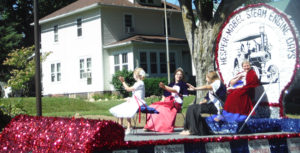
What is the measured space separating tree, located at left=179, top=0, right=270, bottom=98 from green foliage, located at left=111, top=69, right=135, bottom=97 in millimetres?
12140

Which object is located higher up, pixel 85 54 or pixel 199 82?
pixel 85 54

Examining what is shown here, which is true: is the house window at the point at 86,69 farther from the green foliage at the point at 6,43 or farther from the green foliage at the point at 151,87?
the green foliage at the point at 6,43

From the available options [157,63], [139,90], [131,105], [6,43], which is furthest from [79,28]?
[131,105]

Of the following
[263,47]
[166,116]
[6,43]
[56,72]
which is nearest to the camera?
[263,47]

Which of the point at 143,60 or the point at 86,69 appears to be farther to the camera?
the point at 86,69

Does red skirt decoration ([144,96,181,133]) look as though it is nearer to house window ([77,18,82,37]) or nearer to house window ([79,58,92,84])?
house window ([79,58,92,84])

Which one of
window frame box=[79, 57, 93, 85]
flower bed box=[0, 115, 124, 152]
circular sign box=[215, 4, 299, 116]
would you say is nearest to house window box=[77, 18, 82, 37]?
window frame box=[79, 57, 93, 85]

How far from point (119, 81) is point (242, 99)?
20.8 meters

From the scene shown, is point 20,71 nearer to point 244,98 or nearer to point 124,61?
point 124,61

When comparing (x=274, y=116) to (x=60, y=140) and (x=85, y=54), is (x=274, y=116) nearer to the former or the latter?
(x=60, y=140)

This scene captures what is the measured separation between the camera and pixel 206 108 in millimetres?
8766

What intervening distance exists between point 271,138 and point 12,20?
148 feet

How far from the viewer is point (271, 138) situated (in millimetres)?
6902

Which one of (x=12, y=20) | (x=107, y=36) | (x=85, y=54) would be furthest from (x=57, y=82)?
(x=12, y=20)
